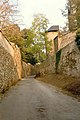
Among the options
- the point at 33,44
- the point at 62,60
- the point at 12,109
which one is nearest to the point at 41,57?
the point at 33,44

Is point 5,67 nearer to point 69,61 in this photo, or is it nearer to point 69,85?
point 69,85

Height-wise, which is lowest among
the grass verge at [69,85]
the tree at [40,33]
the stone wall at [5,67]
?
the grass verge at [69,85]

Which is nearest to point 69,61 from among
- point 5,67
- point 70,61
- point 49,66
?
point 70,61

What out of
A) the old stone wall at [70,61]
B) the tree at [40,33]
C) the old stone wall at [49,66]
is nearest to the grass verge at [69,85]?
the old stone wall at [70,61]

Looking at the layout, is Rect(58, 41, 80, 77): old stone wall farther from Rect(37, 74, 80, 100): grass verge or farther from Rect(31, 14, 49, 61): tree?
Rect(31, 14, 49, 61): tree

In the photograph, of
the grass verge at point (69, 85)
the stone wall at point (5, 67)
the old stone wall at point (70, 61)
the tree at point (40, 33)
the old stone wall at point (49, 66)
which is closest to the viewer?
the grass verge at point (69, 85)

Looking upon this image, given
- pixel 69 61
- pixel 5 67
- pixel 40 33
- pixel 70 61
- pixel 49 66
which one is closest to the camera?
pixel 5 67

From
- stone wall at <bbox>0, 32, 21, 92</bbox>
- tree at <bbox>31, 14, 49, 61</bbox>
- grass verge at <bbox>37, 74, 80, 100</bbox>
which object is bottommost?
grass verge at <bbox>37, 74, 80, 100</bbox>

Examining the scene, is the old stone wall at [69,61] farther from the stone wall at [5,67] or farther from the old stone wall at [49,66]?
the stone wall at [5,67]

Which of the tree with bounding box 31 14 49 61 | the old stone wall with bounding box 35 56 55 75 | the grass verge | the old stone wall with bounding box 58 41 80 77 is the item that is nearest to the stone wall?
the grass verge

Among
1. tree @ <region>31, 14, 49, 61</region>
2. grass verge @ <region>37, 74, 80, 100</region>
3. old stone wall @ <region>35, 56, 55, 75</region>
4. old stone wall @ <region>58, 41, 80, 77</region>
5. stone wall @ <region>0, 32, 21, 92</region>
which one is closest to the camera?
grass verge @ <region>37, 74, 80, 100</region>

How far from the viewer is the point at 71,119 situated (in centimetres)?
855

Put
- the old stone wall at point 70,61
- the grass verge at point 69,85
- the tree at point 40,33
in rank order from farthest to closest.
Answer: the tree at point 40,33 < the old stone wall at point 70,61 < the grass verge at point 69,85

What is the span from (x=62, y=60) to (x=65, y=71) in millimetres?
2451
